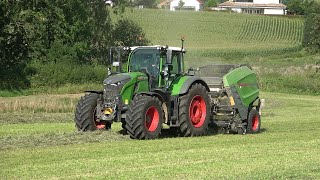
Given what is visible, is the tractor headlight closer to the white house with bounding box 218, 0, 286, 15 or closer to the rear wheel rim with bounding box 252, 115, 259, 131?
→ the rear wheel rim with bounding box 252, 115, 259, 131

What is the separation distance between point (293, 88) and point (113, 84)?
3063 centimetres

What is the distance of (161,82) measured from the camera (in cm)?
1747

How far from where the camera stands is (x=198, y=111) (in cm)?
1819

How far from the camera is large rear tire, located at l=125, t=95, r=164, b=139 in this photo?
52.5 ft

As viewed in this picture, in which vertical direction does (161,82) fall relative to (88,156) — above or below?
above

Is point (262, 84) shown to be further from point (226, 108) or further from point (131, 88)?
point (131, 88)

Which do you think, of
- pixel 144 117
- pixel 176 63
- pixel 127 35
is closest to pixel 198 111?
pixel 176 63

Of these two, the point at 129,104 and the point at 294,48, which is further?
the point at 294,48

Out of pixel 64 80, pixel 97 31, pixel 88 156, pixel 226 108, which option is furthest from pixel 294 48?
pixel 88 156

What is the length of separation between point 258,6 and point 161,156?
110 m

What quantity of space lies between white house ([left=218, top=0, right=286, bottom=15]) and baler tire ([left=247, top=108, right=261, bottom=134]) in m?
98.7

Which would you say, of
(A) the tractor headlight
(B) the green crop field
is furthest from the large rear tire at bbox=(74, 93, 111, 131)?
(B) the green crop field

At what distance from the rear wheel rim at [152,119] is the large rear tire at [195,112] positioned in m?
0.94

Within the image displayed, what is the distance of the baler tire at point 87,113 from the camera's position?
56.7ft
